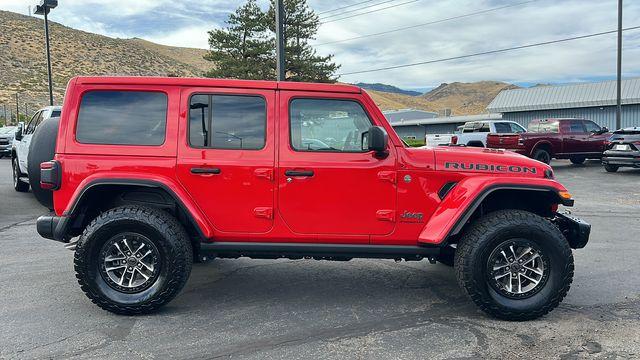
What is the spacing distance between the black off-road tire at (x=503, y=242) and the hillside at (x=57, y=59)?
5687 centimetres

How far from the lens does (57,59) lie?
69250 mm

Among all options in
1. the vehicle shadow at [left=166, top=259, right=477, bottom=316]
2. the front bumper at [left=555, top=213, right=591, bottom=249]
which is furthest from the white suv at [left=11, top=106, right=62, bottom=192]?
the front bumper at [left=555, top=213, right=591, bottom=249]

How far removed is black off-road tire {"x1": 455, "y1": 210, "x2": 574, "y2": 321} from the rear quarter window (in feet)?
9.26

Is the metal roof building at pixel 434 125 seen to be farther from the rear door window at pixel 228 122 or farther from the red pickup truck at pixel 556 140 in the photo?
the rear door window at pixel 228 122

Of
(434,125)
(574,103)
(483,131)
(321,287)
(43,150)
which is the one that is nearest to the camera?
(43,150)

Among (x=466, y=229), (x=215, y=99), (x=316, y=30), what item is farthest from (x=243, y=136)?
(x=316, y=30)

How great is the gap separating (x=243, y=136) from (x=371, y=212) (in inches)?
50.7

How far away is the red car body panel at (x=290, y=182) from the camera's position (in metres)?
4.29

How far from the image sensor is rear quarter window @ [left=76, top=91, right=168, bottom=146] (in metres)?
4.36

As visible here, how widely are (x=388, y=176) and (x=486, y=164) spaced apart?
0.88 m

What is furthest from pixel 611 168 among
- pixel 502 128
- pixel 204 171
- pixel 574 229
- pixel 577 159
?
pixel 204 171

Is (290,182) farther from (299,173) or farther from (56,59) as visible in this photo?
(56,59)

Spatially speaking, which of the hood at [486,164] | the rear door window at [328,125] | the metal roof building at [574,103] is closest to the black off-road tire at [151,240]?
the rear door window at [328,125]

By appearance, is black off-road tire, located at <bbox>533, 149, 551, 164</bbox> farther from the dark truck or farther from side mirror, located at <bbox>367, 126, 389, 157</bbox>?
side mirror, located at <bbox>367, 126, 389, 157</bbox>
